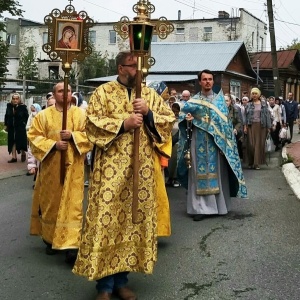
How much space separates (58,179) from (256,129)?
343 inches

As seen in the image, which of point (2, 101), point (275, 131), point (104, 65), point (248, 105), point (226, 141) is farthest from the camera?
point (104, 65)

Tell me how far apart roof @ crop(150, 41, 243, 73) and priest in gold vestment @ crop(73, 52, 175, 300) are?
31.4 meters

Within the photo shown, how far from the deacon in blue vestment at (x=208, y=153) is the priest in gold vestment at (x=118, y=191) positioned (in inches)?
123

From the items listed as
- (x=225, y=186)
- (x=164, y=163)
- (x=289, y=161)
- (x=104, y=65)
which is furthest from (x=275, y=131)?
(x=104, y=65)

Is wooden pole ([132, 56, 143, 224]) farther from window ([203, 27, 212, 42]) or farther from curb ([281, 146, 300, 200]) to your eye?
window ([203, 27, 212, 42])

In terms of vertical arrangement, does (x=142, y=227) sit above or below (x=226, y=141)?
below

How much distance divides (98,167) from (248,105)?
9636mm

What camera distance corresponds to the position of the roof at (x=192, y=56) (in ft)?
120

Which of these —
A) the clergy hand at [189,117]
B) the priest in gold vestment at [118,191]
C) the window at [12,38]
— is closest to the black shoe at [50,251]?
the priest in gold vestment at [118,191]

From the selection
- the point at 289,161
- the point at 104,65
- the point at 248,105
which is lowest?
the point at 289,161

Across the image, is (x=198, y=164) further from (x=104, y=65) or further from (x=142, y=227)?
(x=104, y=65)

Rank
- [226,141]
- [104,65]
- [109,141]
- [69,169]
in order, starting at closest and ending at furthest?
[109,141], [69,169], [226,141], [104,65]

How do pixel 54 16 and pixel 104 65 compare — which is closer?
pixel 54 16

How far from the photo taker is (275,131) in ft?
59.7
